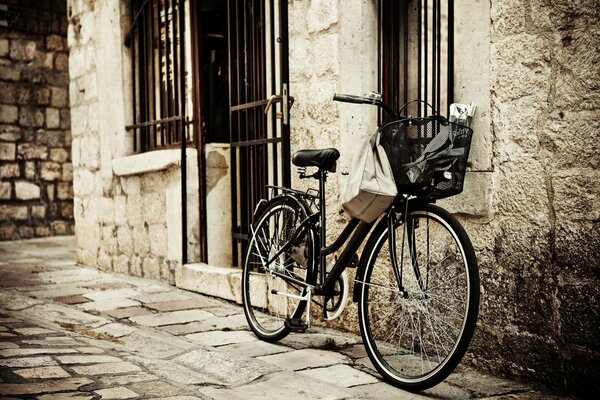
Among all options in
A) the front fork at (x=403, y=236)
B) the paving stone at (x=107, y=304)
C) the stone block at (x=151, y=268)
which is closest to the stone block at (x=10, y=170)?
the stone block at (x=151, y=268)

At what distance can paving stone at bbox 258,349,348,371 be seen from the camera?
384 centimetres

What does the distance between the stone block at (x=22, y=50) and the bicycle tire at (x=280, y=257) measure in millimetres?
8262

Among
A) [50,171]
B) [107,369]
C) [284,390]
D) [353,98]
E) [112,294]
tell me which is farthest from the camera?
[50,171]

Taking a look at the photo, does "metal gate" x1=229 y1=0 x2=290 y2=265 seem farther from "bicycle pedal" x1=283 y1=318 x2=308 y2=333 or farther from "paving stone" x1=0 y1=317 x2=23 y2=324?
"paving stone" x1=0 y1=317 x2=23 y2=324

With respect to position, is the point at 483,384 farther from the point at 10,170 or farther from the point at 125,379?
the point at 10,170

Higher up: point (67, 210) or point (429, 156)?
point (429, 156)

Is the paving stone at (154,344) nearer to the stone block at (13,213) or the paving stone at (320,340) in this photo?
the paving stone at (320,340)

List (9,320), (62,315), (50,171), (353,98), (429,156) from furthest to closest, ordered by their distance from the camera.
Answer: (50,171) → (62,315) → (9,320) → (353,98) → (429,156)

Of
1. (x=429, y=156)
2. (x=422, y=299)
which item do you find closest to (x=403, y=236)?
(x=422, y=299)

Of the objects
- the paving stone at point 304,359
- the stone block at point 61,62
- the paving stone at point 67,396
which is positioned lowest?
the paving stone at point 304,359

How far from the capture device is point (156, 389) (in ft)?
11.2

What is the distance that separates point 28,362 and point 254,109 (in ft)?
8.52

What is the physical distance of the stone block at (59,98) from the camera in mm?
11852

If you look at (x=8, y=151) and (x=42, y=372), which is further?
(x=8, y=151)
